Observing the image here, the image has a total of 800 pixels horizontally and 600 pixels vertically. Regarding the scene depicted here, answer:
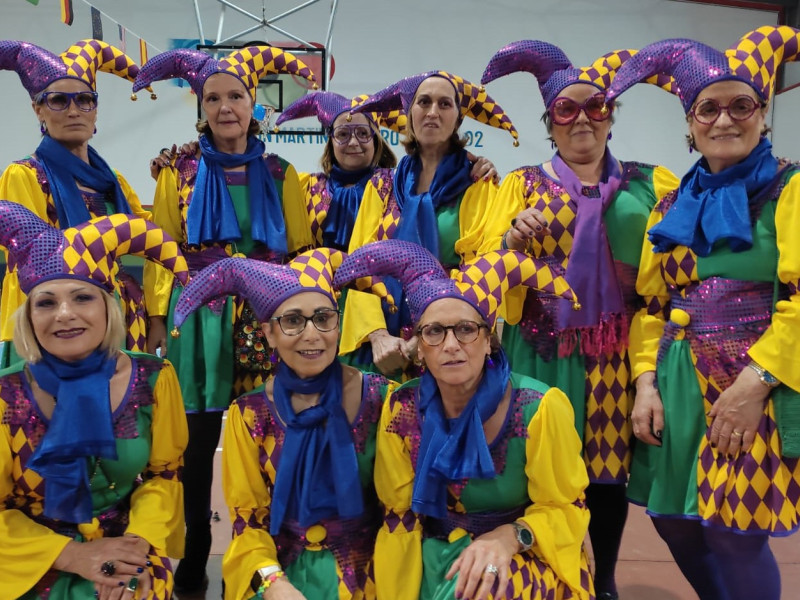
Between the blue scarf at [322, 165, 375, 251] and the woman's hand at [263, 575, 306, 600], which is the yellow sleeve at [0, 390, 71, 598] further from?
the blue scarf at [322, 165, 375, 251]

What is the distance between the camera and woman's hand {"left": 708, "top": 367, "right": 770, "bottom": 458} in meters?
2.12

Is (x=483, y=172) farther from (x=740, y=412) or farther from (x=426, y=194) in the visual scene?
(x=740, y=412)

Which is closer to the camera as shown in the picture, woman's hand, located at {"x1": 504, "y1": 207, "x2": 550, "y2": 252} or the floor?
woman's hand, located at {"x1": 504, "y1": 207, "x2": 550, "y2": 252}

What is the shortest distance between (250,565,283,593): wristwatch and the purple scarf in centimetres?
116

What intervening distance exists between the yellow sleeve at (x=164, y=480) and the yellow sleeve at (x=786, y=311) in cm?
170

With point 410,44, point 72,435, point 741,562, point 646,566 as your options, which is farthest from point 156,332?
point 410,44

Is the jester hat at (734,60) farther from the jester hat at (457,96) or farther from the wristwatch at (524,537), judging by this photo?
the wristwatch at (524,537)

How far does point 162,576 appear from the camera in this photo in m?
2.21

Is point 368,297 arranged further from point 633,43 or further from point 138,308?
point 633,43

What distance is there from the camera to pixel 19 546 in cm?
210

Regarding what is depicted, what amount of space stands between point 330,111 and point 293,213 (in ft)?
2.02

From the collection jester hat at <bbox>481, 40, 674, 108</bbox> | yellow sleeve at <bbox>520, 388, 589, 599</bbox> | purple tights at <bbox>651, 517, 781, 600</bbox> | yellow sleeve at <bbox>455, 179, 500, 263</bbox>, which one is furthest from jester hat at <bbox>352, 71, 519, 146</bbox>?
purple tights at <bbox>651, 517, 781, 600</bbox>

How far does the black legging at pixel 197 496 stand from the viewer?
3.07 metres

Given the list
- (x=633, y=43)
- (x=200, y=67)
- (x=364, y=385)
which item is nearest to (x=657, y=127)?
(x=633, y=43)
